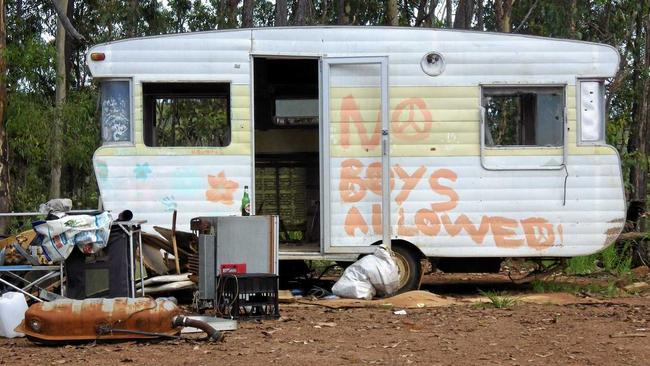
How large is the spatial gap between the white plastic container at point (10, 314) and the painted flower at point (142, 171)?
252cm

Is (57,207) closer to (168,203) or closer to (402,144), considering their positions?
(168,203)

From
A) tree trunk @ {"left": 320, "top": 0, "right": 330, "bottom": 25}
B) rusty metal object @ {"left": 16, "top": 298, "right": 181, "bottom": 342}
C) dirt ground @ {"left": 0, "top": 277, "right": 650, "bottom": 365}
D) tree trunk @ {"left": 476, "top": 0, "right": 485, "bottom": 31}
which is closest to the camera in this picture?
dirt ground @ {"left": 0, "top": 277, "right": 650, "bottom": 365}

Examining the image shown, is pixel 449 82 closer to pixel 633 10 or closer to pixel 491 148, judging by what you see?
pixel 491 148

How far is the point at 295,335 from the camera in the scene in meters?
7.67

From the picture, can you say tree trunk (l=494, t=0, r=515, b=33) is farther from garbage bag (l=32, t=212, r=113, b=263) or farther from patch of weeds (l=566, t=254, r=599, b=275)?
garbage bag (l=32, t=212, r=113, b=263)

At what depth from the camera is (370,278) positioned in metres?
9.84

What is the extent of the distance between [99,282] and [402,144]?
3435mm

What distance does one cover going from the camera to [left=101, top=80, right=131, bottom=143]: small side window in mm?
10109

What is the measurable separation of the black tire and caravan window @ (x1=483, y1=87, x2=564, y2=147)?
1378 mm

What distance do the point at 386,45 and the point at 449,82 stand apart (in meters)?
0.75

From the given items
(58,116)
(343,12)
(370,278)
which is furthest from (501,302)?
(343,12)

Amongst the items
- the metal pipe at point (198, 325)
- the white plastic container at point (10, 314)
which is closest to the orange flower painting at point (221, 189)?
the white plastic container at point (10, 314)

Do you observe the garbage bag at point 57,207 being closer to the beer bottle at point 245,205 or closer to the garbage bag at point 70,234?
the garbage bag at point 70,234

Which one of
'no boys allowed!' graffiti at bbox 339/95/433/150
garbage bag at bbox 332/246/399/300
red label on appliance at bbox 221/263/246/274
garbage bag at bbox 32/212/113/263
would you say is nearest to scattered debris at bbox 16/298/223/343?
garbage bag at bbox 32/212/113/263
